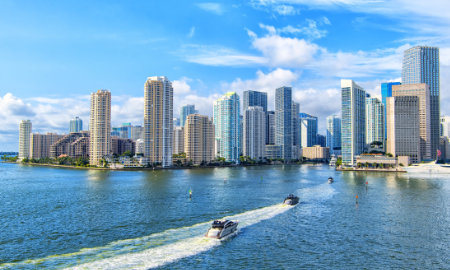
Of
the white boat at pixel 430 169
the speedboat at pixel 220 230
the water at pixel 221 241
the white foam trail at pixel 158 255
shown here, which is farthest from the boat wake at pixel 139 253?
the white boat at pixel 430 169

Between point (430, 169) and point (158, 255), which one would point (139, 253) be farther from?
point (430, 169)

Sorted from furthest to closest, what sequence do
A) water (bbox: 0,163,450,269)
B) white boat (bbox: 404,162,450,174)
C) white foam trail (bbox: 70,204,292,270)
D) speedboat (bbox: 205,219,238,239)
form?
1. white boat (bbox: 404,162,450,174)
2. speedboat (bbox: 205,219,238,239)
3. water (bbox: 0,163,450,269)
4. white foam trail (bbox: 70,204,292,270)

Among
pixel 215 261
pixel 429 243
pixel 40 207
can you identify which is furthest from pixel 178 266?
pixel 40 207

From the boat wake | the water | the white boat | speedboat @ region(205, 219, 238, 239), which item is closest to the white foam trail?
the boat wake

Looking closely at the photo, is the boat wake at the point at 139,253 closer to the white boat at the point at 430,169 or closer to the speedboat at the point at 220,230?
the speedboat at the point at 220,230

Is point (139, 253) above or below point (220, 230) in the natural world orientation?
below

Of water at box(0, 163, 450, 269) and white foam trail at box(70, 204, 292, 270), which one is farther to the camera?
water at box(0, 163, 450, 269)

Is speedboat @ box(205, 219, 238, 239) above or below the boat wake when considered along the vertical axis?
above

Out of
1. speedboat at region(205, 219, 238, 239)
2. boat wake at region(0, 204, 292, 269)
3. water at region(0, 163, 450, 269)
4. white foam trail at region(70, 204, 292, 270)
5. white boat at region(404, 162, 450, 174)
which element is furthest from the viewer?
white boat at region(404, 162, 450, 174)

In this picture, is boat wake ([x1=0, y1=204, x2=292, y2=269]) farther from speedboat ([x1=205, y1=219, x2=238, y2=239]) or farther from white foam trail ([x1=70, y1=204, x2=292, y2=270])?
speedboat ([x1=205, y1=219, x2=238, y2=239])

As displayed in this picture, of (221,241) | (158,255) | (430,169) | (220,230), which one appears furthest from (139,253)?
(430,169)

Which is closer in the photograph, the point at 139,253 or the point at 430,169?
the point at 139,253

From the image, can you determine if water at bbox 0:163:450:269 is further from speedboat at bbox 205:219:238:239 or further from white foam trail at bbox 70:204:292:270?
speedboat at bbox 205:219:238:239
